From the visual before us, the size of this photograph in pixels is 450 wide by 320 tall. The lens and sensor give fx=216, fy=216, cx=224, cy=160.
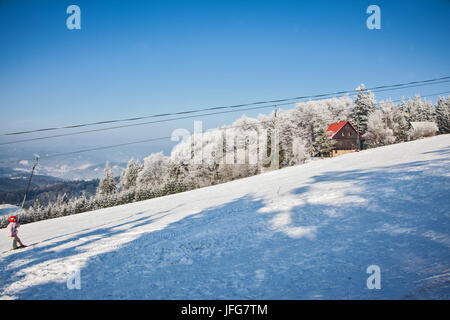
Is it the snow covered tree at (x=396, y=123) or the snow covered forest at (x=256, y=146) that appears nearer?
the snow covered forest at (x=256, y=146)

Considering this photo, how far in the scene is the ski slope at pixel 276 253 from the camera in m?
4.58

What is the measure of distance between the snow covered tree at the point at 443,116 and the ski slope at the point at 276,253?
76204 mm

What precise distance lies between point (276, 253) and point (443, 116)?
294ft

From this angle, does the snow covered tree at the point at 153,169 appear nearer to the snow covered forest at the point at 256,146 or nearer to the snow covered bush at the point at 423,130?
the snow covered forest at the point at 256,146

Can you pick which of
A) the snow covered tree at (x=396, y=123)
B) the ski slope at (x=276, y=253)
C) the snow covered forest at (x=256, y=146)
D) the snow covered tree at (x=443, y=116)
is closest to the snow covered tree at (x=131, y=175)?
the snow covered forest at (x=256, y=146)

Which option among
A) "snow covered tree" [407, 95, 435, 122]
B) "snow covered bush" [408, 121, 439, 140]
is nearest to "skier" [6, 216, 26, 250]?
"snow covered bush" [408, 121, 439, 140]

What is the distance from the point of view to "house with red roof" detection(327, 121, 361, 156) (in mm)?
53716

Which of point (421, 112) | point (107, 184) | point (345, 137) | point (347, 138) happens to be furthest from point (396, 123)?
point (107, 184)

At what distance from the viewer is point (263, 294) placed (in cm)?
449

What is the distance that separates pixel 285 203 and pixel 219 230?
143 inches

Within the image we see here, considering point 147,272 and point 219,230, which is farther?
point 219,230
